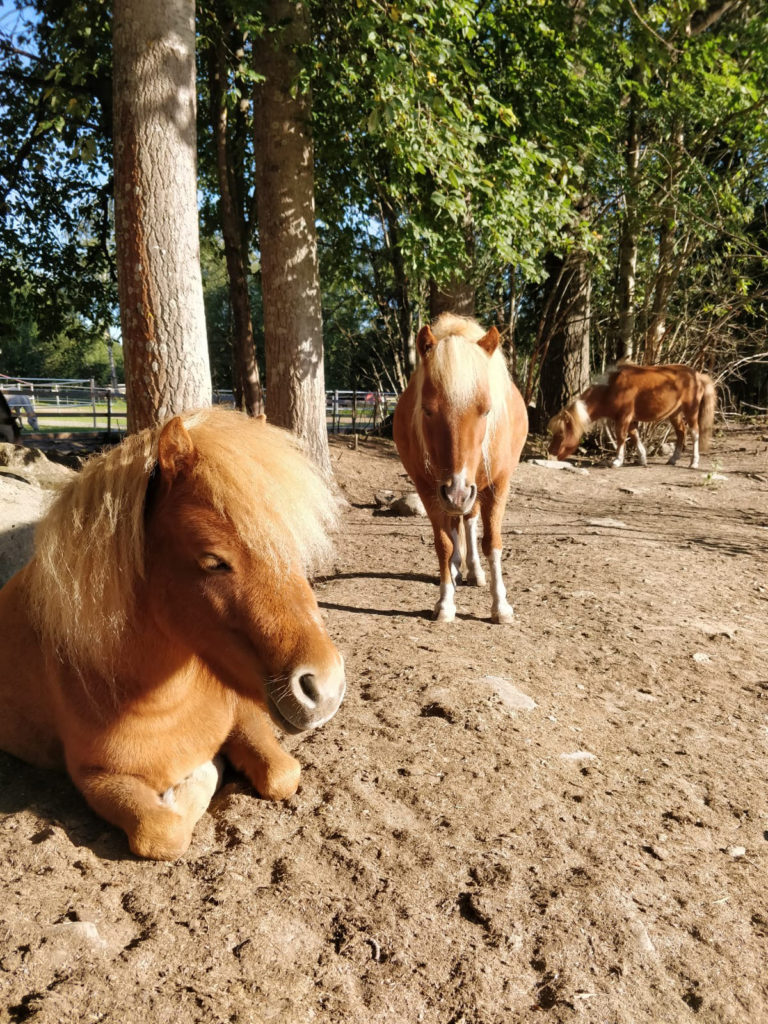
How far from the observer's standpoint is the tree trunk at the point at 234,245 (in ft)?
32.3

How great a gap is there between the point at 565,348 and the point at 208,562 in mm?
13380

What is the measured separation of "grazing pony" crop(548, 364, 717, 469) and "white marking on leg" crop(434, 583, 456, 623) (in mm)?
8204

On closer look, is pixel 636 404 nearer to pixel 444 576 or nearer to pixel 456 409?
pixel 444 576

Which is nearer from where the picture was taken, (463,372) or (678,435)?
(463,372)

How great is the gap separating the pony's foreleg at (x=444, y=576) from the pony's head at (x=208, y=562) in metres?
2.57

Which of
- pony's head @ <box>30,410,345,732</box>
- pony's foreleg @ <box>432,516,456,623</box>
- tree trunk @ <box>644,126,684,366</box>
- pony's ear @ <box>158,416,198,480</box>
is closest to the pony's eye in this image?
pony's head @ <box>30,410,345,732</box>

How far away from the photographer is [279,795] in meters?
2.56

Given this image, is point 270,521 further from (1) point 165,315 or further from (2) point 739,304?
(2) point 739,304

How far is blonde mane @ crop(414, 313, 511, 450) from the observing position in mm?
3969

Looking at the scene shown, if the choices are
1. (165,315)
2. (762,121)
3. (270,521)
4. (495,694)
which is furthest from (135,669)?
(762,121)

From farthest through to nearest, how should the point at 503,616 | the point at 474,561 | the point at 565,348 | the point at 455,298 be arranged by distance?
1. the point at 565,348
2. the point at 455,298
3. the point at 474,561
4. the point at 503,616

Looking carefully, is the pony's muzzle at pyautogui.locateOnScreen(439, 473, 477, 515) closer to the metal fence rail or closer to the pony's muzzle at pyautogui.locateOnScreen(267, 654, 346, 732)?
the pony's muzzle at pyautogui.locateOnScreen(267, 654, 346, 732)

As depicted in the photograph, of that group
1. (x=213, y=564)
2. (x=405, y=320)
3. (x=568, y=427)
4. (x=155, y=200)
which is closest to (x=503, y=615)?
(x=213, y=564)

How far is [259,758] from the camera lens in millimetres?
2562
